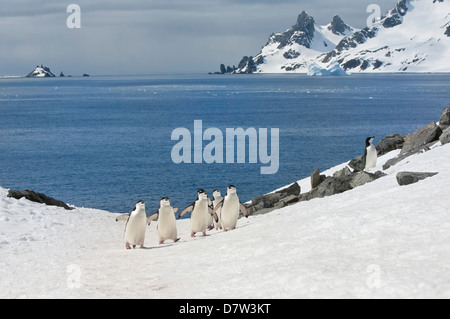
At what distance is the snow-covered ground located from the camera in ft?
31.9

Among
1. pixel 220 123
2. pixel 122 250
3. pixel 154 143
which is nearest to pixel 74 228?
pixel 122 250

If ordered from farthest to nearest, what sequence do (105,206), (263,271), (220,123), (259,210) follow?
1. (220,123)
2. (105,206)
3. (259,210)
4. (263,271)

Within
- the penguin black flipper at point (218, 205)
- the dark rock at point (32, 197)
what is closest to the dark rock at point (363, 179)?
the penguin black flipper at point (218, 205)

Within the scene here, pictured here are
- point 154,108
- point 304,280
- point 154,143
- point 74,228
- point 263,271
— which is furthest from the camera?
point 154,108

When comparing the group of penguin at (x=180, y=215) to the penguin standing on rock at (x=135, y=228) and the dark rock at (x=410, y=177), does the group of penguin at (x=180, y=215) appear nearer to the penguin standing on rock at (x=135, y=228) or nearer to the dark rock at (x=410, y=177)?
the penguin standing on rock at (x=135, y=228)

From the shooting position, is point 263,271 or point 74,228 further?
point 74,228

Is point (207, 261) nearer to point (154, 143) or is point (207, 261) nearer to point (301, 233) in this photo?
point (301, 233)

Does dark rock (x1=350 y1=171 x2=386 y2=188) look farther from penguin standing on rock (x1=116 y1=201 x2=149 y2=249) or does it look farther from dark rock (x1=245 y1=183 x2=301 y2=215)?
penguin standing on rock (x1=116 y1=201 x2=149 y2=249)

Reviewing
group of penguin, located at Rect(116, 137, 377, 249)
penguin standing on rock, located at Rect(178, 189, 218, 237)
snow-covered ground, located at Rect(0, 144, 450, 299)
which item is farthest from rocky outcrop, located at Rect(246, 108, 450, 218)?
penguin standing on rock, located at Rect(178, 189, 218, 237)

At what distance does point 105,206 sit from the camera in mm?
36906

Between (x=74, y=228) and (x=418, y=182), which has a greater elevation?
(x=418, y=182)

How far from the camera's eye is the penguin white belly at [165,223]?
17297 millimetres

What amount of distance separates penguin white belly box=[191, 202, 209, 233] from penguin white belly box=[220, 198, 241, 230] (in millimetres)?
523

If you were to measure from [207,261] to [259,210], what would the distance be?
10070 mm
